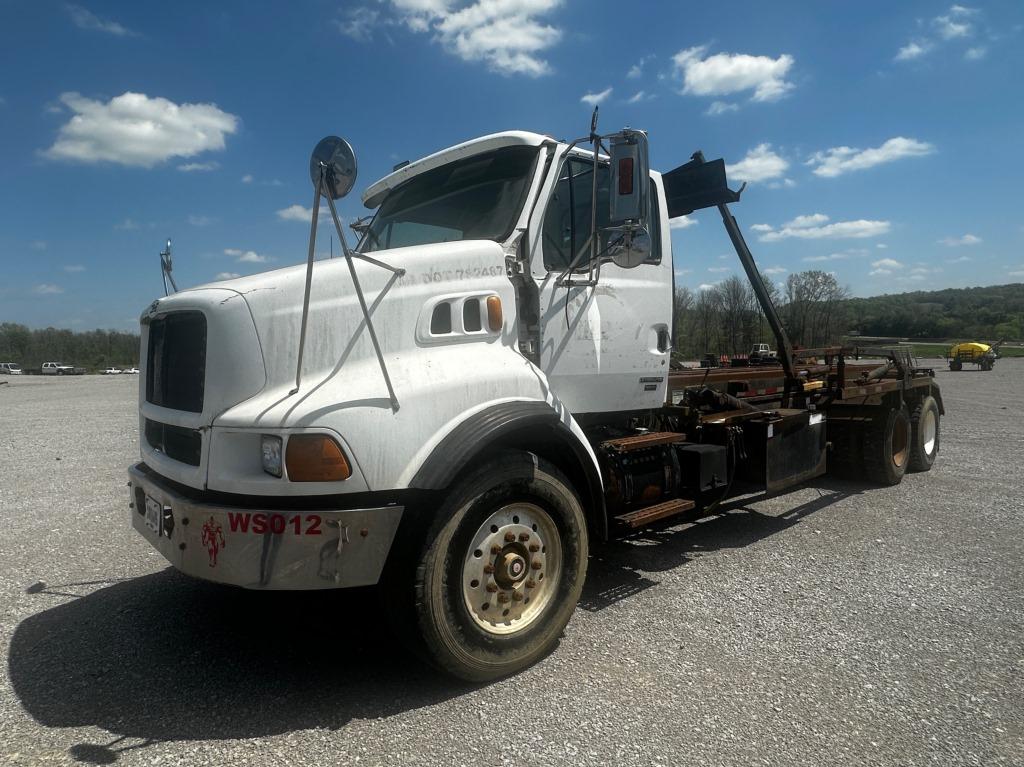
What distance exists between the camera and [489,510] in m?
3.20

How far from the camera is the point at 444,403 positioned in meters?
3.09

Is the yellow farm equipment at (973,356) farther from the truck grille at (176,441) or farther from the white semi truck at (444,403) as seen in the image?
the truck grille at (176,441)

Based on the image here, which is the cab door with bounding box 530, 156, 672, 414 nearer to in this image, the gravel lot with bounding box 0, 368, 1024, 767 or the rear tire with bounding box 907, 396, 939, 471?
the gravel lot with bounding box 0, 368, 1024, 767

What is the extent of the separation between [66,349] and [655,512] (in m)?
107

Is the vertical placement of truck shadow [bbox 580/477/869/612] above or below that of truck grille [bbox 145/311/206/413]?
below

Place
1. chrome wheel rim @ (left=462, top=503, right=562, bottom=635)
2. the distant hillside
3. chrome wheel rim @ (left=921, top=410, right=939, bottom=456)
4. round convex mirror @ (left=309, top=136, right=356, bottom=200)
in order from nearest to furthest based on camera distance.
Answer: round convex mirror @ (left=309, top=136, right=356, bottom=200), chrome wheel rim @ (left=462, top=503, right=562, bottom=635), chrome wheel rim @ (left=921, top=410, right=939, bottom=456), the distant hillside

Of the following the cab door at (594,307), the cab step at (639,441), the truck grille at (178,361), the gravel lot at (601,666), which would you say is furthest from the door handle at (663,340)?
the truck grille at (178,361)

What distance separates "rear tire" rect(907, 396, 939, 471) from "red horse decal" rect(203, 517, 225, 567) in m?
8.30

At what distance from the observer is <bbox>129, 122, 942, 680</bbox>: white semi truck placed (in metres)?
2.75

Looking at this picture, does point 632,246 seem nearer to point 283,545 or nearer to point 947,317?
point 283,545

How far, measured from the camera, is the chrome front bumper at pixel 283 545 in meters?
2.69

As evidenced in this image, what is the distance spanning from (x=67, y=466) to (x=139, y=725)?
8.10 metres

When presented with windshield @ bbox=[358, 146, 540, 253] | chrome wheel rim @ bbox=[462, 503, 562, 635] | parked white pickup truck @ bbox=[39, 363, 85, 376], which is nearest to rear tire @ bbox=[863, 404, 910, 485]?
chrome wheel rim @ bbox=[462, 503, 562, 635]

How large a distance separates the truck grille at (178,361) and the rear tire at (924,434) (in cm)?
831
